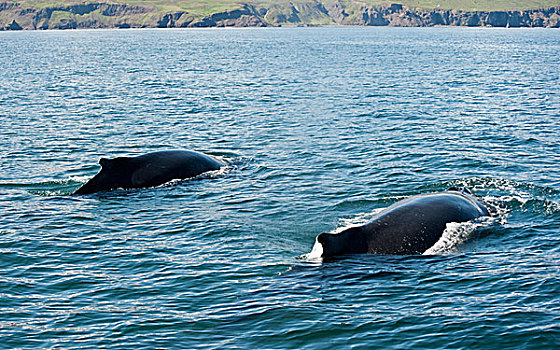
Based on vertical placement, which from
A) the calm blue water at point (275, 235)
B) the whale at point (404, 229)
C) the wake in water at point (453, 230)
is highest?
the whale at point (404, 229)

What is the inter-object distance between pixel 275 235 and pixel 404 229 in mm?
3844

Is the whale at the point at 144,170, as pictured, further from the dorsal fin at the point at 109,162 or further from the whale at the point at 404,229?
the whale at the point at 404,229

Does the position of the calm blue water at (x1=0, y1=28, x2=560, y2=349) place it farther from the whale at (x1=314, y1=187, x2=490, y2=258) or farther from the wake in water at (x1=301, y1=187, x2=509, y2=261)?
the whale at (x1=314, y1=187, x2=490, y2=258)

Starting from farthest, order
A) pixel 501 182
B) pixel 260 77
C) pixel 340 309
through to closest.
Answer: pixel 260 77, pixel 501 182, pixel 340 309

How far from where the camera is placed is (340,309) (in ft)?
44.7

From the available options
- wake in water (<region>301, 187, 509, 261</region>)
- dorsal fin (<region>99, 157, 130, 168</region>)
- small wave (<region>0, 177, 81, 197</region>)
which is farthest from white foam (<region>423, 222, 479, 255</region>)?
small wave (<region>0, 177, 81, 197</region>)

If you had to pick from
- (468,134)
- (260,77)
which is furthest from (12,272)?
(260,77)

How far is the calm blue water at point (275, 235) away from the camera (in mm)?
13062

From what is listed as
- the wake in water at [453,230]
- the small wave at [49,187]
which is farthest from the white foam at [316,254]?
the small wave at [49,187]

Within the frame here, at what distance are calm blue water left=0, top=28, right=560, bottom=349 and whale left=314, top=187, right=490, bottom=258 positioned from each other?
0.35 m

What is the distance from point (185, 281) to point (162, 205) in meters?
6.46

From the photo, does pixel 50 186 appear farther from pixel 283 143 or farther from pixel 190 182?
pixel 283 143

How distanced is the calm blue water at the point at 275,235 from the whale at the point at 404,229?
35 centimetres

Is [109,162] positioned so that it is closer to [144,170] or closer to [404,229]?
[144,170]
